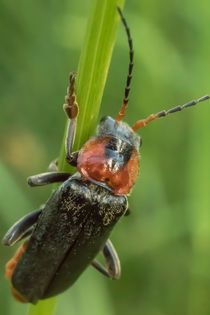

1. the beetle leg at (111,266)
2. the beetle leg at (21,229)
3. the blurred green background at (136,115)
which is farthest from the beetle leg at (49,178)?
the blurred green background at (136,115)

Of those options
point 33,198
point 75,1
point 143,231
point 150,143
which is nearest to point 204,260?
point 143,231

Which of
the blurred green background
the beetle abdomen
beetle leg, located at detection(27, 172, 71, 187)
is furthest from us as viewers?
the blurred green background

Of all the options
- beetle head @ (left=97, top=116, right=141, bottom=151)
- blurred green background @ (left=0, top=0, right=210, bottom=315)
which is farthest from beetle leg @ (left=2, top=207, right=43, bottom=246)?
blurred green background @ (left=0, top=0, right=210, bottom=315)

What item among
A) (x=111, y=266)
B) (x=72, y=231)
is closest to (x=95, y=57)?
(x=72, y=231)

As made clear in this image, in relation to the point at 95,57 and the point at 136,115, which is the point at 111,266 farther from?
the point at 136,115

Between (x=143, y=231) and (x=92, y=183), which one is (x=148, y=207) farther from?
(x=92, y=183)

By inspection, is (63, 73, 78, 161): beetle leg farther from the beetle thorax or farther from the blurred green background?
the blurred green background

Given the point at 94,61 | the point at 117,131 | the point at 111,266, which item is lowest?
the point at 111,266
